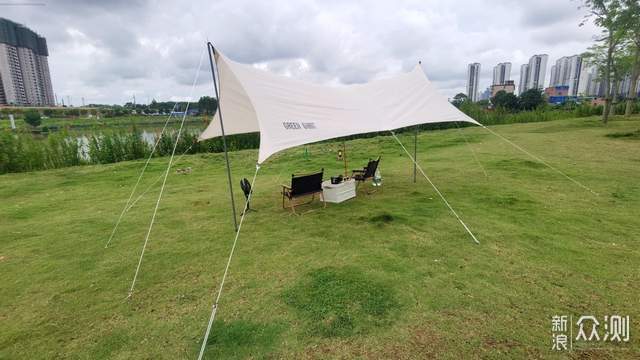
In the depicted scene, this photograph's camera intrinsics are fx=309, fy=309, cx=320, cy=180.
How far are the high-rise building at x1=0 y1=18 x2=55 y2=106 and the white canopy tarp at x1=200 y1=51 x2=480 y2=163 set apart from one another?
5005 cm

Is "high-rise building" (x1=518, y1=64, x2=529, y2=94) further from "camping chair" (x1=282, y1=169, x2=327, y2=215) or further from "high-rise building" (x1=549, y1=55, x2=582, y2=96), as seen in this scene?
"camping chair" (x1=282, y1=169, x2=327, y2=215)

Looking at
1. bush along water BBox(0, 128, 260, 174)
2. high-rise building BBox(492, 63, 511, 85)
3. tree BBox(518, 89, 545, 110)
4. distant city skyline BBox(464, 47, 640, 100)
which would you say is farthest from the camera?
high-rise building BBox(492, 63, 511, 85)

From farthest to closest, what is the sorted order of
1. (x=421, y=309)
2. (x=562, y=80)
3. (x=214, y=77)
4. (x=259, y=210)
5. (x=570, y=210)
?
(x=562, y=80)
(x=259, y=210)
(x=570, y=210)
(x=214, y=77)
(x=421, y=309)

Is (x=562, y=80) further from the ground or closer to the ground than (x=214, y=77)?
further from the ground

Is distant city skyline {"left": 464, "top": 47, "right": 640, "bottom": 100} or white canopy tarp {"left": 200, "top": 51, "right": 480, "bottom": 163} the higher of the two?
distant city skyline {"left": 464, "top": 47, "right": 640, "bottom": 100}

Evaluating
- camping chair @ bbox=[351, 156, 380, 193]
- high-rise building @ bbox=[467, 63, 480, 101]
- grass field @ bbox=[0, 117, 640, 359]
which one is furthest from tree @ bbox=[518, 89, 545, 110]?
high-rise building @ bbox=[467, 63, 480, 101]

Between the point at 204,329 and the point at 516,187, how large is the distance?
256 inches

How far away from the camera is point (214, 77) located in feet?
13.3

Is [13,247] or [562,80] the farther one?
[562,80]

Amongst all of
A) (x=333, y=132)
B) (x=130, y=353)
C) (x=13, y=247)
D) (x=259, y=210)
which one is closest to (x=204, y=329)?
(x=130, y=353)

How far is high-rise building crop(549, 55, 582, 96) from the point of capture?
7062 cm

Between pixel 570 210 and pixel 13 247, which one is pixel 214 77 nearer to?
pixel 13 247

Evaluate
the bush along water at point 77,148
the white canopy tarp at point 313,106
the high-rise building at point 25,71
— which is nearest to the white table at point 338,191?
the white canopy tarp at point 313,106

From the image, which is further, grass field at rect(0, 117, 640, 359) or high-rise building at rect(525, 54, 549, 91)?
high-rise building at rect(525, 54, 549, 91)
